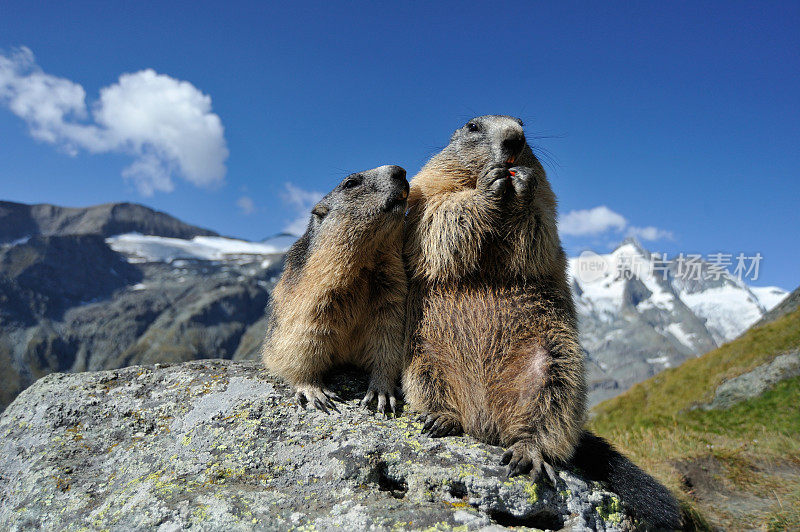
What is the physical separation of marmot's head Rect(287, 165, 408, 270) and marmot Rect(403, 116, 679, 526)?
50 centimetres

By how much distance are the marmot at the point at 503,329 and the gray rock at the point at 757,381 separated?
15.2 metres

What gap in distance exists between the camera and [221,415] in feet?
19.9

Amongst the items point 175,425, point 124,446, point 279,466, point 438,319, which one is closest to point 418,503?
point 279,466

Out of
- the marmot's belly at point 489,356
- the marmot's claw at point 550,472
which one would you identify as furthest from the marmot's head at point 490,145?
the marmot's claw at point 550,472

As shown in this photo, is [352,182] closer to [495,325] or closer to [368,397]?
[495,325]

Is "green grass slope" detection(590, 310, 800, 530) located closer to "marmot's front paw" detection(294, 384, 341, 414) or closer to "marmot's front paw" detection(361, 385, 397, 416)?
"marmot's front paw" detection(361, 385, 397, 416)

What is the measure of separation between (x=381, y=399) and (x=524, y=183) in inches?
123

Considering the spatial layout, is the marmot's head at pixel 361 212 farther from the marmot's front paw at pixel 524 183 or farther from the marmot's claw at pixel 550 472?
the marmot's claw at pixel 550 472

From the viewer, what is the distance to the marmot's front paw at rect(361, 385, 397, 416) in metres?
6.05

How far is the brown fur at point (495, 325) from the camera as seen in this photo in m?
5.71

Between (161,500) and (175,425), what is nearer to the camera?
(161,500)

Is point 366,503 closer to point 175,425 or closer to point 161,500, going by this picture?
point 161,500

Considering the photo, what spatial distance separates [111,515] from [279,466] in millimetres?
1555

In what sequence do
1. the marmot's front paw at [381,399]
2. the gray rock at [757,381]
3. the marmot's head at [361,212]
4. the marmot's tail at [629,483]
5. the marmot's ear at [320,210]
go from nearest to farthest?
the marmot's tail at [629,483] < the marmot's front paw at [381,399] < the marmot's head at [361,212] < the marmot's ear at [320,210] < the gray rock at [757,381]
